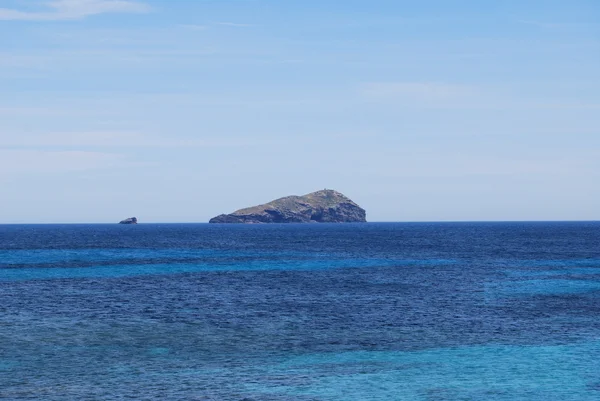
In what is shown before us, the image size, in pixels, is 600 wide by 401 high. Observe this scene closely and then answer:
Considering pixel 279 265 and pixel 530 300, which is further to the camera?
pixel 279 265

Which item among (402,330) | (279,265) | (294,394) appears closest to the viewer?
(294,394)

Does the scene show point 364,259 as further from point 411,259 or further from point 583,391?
point 583,391

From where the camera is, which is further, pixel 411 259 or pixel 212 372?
pixel 411 259

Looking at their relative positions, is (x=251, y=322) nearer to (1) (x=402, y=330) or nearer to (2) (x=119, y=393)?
(1) (x=402, y=330)

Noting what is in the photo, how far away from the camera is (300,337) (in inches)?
1925

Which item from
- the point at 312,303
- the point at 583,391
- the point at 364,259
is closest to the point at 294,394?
the point at 583,391

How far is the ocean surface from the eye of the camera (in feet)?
118

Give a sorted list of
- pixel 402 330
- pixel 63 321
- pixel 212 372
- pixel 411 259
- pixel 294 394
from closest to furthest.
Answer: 1. pixel 294 394
2. pixel 212 372
3. pixel 402 330
4. pixel 63 321
5. pixel 411 259

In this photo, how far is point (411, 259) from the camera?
435ft

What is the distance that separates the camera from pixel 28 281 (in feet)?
289

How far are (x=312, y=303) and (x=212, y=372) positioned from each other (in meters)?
29.3

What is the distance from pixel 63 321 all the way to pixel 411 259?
289 ft

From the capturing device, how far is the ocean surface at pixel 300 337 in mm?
36062

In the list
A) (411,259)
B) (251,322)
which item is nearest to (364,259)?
(411,259)
